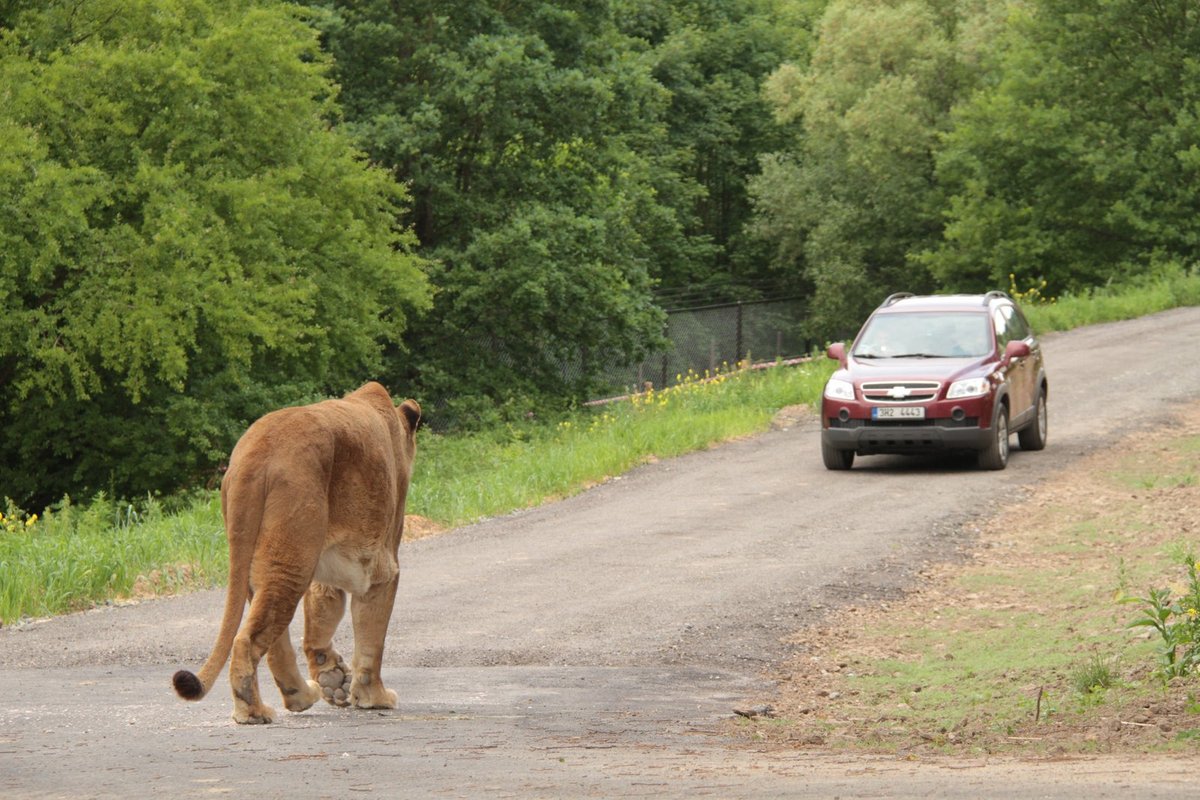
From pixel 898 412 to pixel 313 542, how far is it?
511 inches

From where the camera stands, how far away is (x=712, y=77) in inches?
2472

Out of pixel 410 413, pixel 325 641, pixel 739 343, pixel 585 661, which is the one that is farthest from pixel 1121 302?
pixel 325 641

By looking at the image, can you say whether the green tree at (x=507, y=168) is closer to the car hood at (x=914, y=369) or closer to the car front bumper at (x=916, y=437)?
the car hood at (x=914, y=369)

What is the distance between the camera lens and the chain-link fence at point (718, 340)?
4384 cm

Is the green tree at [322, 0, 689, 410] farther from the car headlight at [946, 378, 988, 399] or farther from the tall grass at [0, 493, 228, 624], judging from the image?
the tall grass at [0, 493, 228, 624]

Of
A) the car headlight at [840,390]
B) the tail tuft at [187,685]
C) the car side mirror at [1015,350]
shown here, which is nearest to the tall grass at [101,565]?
the tail tuft at [187,685]

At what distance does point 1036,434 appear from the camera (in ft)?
68.4

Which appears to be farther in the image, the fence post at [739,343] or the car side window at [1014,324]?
the fence post at [739,343]

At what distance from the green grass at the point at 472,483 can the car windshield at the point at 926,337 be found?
3032 mm

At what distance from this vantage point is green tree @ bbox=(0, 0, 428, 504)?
22.5m

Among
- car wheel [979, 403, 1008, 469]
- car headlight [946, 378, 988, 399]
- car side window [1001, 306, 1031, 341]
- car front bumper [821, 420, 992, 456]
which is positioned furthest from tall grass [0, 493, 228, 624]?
car side window [1001, 306, 1031, 341]

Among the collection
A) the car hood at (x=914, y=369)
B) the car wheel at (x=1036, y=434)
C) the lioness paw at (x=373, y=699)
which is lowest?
the car wheel at (x=1036, y=434)

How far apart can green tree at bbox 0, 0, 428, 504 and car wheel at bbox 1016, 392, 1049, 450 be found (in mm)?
10533

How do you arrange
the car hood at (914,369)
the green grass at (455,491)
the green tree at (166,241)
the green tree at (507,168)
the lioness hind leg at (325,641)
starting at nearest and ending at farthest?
the lioness hind leg at (325,641)
the green grass at (455,491)
the car hood at (914,369)
the green tree at (166,241)
the green tree at (507,168)
